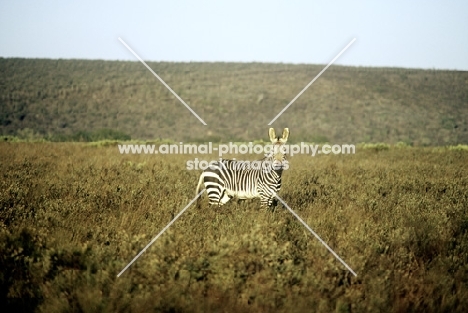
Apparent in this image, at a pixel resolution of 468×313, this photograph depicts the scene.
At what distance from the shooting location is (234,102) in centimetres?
6247

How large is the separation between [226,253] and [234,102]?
56.9 metres

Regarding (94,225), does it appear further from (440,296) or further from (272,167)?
(440,296)

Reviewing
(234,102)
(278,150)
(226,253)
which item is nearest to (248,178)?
(278,150)

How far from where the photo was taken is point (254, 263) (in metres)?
6.20

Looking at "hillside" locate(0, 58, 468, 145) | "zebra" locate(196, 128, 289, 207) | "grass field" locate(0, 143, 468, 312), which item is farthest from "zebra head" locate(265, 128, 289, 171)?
"hillside" locate(0, 58, 468, 145)

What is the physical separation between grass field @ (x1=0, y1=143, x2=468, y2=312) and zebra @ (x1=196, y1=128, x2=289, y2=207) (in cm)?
31

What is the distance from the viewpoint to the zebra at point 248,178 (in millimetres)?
9219

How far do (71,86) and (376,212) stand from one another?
205 feet

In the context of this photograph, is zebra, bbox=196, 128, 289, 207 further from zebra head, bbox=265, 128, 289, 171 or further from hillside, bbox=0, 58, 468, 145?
hillside, bbox=0, 58, 468, 145

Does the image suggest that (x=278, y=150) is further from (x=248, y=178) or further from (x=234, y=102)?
(x=234, y=102)

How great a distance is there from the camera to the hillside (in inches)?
2069

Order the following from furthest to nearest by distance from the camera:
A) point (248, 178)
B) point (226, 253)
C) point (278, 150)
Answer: point (248, 178) < point (278, 150) < point (226, 253)

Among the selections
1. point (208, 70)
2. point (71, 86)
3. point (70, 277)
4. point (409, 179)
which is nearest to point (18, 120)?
point (71, 86)

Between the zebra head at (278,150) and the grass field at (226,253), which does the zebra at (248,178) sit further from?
the grass field at (226,253)
